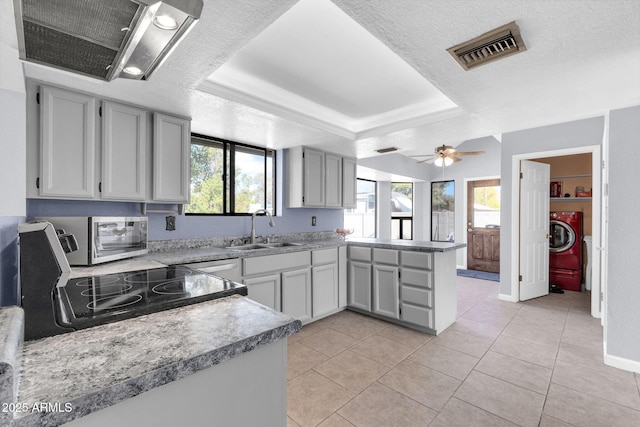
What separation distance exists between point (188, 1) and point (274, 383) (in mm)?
1089

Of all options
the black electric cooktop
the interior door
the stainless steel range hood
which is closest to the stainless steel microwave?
the black electric cooktop

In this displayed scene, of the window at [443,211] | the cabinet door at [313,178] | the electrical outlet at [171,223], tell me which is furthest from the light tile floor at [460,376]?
the window at [443,211]

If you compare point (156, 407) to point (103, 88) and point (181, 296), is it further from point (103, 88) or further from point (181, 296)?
point (103, 88)

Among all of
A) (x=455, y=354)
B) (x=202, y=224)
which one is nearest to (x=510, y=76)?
(x=455, y=354)

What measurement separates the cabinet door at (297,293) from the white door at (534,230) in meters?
3.14

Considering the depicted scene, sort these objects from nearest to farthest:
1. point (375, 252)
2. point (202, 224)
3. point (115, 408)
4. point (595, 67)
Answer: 1. point (115, 408)
2. point (595, 67)
3. point (202, 224)
4. point (375, 252)

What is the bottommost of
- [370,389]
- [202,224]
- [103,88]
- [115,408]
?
[370,389]

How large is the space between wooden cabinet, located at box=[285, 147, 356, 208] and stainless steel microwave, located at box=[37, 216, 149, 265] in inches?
72.2

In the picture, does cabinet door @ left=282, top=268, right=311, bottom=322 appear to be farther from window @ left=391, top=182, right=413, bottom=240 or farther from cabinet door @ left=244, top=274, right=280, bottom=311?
window @ left=391, top=182, right=413, bottom=240

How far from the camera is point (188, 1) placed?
73cm

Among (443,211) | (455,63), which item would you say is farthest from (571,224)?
(455,63)

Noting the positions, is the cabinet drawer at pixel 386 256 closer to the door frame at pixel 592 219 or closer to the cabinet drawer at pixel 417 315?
the cabinet drawer at pixel 417 315

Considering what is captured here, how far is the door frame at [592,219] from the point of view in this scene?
3426 mm

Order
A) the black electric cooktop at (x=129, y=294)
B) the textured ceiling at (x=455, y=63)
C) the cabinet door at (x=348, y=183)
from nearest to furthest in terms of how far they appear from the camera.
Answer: the black electric cooktop at (x=129, y=294), the textured ceiling at (x=455, y=63), the cabinet door at (x=348, y=183)
